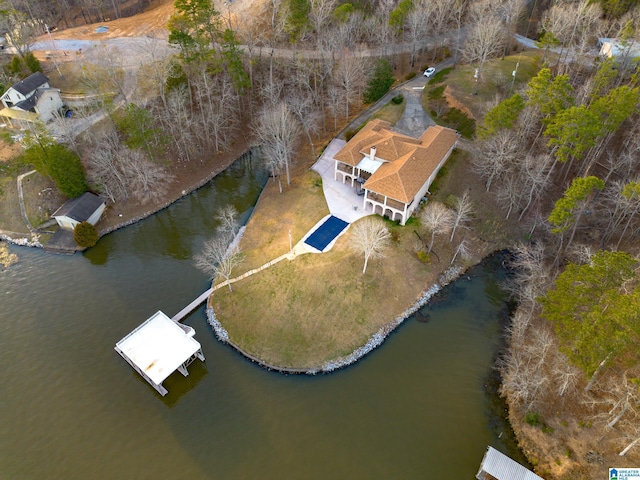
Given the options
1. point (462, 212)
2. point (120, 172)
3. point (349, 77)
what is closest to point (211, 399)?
point (462, 212)

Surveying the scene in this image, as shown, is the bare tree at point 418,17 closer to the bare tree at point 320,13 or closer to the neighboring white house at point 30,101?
the bare tree at point 320,13

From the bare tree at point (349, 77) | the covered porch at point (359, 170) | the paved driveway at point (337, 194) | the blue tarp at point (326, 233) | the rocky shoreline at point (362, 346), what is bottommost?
the rocky shoreline at point (362, 346)

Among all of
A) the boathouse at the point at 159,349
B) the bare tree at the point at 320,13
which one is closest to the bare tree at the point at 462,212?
the boathouse at the point at 159,349

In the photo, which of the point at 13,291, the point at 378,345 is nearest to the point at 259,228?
the point at 378,345

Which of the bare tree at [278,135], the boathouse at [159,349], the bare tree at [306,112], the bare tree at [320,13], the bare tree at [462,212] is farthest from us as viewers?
the bare tree at [320,13]

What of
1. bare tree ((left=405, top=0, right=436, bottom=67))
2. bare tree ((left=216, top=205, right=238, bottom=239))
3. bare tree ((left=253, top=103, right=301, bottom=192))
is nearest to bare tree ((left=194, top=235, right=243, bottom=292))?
bare tree ((left=216, top=205, right=238, bottom=239))

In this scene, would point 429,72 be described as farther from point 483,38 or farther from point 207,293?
point 207,293

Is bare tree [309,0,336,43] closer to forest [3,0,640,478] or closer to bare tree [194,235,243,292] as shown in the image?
forest [3,0,640,478]
